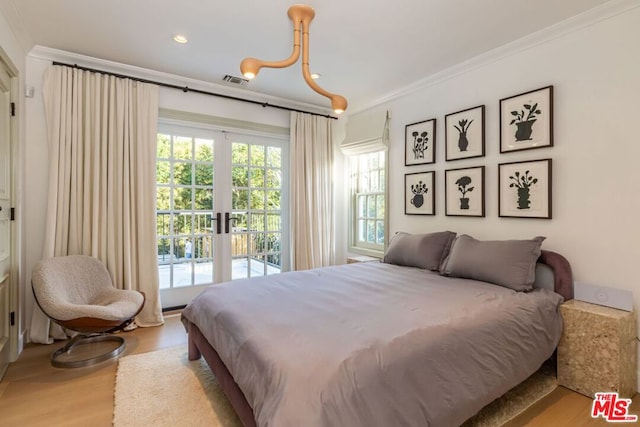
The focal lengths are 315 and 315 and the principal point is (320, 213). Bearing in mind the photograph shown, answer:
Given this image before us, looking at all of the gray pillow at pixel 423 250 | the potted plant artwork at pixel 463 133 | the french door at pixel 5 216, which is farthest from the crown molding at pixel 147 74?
the gray pillow at pixel 423 250

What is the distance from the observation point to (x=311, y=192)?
171 inches

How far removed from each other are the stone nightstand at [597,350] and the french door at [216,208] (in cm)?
310

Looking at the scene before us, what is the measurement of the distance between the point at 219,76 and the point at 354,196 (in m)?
2.39

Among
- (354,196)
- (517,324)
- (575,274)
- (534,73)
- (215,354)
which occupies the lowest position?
(215,354)

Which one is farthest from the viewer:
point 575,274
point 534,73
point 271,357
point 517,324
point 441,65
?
point 441,65

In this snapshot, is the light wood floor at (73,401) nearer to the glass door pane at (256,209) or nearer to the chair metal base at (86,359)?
the chair metal base at (86,359)

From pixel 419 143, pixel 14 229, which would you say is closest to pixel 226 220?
pixel 14 229

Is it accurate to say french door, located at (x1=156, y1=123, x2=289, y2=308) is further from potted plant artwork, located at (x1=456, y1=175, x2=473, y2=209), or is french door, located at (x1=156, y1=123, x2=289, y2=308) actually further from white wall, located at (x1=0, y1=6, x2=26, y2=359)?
potted plant artwork, located at (x1=456, y1=175, x2=473, y2=209)

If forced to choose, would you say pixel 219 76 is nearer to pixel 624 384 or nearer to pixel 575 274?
pixel 575 274

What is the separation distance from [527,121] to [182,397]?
3.35m

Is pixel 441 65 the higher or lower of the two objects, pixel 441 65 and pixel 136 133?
the higher

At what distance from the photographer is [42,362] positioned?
8.19 ft

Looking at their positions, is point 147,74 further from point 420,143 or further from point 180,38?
point 420,143

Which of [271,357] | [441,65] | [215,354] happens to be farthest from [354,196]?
[271,357]
